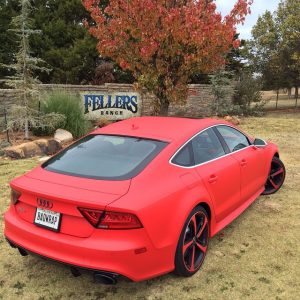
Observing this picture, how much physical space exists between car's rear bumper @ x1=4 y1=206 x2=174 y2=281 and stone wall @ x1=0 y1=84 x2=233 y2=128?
966cm

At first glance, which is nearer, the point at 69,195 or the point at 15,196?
the point at 69,195

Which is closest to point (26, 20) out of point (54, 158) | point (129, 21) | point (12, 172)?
point (129, 21)

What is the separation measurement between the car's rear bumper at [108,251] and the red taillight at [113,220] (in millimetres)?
39

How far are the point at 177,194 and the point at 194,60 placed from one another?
635 centimetres

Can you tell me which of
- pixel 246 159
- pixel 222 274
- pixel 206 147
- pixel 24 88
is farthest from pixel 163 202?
pixel 24 88

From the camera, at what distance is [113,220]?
125 inches

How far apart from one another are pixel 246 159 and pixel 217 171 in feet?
2.96

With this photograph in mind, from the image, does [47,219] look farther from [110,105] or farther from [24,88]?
[110,105]

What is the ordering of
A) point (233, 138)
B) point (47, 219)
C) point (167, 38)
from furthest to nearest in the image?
point (167, 38), point (233, 138), point (47, 219)

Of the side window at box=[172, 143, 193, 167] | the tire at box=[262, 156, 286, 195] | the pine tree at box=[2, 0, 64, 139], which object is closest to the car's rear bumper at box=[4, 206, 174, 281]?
the side window at box=[172, 143, 193, 167]

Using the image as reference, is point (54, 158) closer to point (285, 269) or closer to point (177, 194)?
point (177, 194)

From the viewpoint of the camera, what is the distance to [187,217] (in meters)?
3.68

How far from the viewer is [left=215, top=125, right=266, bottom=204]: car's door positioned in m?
5.01

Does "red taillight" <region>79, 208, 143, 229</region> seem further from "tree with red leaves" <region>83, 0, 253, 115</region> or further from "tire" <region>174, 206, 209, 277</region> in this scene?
"tree with red leaves" <region>83, 0, 253, 115</region>
